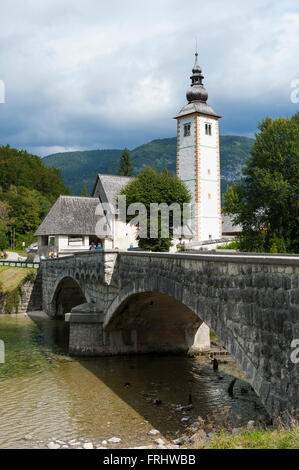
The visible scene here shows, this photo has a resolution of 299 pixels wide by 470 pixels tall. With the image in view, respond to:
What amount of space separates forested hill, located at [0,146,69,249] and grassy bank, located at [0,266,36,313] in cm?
1846

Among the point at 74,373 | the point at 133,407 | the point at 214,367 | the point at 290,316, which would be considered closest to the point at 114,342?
the point at 74,373

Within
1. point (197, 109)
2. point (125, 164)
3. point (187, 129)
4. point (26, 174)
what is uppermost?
point (125, 164)

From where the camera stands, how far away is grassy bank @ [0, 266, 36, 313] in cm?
4225

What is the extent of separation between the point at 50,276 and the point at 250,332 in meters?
30.8

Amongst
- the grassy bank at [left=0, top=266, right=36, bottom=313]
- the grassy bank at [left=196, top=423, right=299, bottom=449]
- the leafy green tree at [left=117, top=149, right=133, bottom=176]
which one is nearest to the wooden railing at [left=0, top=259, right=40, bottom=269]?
the grassy bank at [left=0, top=266, right=36, bottom=313]

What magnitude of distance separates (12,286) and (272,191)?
24.8 metres

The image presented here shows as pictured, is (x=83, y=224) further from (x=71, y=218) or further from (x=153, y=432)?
(x=153, y=432)

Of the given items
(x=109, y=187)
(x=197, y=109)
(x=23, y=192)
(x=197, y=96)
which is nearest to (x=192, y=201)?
(x=109, y=187)

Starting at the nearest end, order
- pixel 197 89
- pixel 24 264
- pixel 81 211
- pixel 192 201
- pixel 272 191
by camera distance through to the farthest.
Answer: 1. pixel 272 191
2. pixel 24 264
3. pixel 81 211
4. pixel 192 201
5. pixel 197 89

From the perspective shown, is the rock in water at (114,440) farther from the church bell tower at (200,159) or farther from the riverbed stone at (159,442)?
the church bell tower at (200,159)

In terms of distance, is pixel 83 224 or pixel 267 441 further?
pixel 83 224

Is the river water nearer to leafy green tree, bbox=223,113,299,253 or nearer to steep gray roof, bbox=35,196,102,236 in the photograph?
leafy green tree, bbox=223,113,299,253

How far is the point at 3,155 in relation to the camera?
88.5m

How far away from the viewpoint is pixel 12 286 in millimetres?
43312
